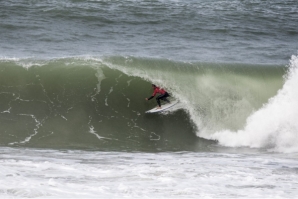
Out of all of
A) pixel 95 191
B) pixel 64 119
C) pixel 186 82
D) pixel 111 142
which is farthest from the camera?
Answer: pixel 186 82

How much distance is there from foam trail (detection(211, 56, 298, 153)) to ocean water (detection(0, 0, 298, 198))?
3 centimetres

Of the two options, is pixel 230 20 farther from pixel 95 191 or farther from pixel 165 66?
pixel 95 191

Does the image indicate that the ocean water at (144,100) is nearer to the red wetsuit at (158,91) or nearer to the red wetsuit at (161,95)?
the red wetsuit at (161,95)

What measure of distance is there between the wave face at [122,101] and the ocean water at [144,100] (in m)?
0.04

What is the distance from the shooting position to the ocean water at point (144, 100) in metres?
7.69

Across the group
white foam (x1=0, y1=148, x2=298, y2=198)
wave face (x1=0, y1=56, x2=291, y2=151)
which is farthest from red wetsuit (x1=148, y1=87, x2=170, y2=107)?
white foam (x1=0, y1=148, x2=298, y2=198)

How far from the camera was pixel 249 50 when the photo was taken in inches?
765

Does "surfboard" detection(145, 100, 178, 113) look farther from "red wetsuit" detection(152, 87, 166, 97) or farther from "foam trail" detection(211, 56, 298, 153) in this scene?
"foam trail" detection(211, 56, 298, 153)

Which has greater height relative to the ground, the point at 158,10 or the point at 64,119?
the point at 158,10

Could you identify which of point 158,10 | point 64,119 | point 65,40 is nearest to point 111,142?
point 64,119

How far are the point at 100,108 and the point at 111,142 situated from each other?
6.93ft

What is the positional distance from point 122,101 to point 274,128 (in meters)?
4.23

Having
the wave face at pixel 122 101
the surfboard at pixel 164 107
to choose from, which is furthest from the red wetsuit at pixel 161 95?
the wave face at pixel 122 101

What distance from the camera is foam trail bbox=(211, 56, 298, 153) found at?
1176 centimetres
